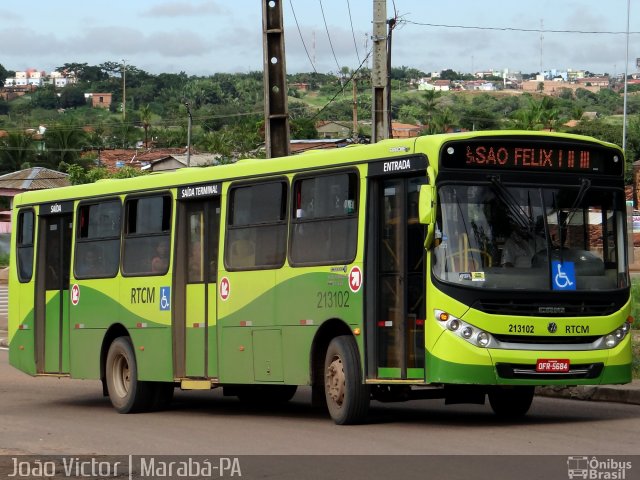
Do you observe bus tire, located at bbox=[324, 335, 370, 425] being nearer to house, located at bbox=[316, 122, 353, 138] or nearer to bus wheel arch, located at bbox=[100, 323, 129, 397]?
bus wheel arch, located at bbox=[100, 323, 129, 397]

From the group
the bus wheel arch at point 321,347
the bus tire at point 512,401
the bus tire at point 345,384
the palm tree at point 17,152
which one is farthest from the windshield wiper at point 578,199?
the palm tree at point 17,152

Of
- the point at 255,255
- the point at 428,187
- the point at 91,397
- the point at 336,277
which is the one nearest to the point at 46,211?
the point at 91,397

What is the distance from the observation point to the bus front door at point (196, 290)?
16.8 meters

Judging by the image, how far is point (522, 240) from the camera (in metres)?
13.5

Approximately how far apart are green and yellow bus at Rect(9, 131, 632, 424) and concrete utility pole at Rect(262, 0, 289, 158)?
5.44m

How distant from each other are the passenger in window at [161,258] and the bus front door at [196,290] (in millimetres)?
246

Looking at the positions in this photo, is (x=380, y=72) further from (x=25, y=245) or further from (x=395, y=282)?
(x=395, y=282)

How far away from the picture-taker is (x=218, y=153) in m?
103

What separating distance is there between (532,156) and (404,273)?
1721 mm

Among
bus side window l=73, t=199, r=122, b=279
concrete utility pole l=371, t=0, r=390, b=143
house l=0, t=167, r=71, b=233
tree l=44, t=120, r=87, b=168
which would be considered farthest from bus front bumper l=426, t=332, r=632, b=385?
tree l=44, t=120, r=87, b=168

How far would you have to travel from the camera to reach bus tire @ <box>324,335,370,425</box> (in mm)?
14023
